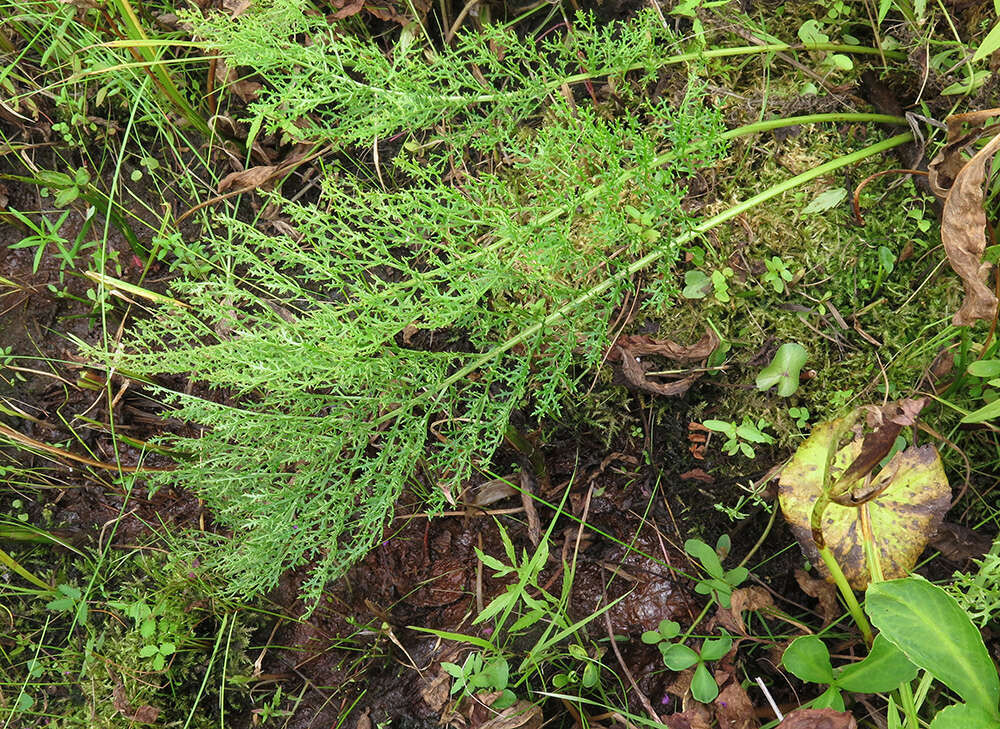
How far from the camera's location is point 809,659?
1.76 metres

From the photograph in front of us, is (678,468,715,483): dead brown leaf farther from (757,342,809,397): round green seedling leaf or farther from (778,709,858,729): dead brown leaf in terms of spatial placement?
(778,709,858,729): dead brown leaf

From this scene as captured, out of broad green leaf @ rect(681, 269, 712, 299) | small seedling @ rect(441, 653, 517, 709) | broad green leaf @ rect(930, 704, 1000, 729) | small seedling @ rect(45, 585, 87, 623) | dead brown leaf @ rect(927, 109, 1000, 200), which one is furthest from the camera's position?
small seedling @ rect(45, 585, 87, 623)

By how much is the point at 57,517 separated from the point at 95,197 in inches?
49.6

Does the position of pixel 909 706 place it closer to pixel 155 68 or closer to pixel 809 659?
pixel 809 659

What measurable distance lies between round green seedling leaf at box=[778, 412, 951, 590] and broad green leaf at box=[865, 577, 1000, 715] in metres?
0.45

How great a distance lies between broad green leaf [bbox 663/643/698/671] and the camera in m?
2.02

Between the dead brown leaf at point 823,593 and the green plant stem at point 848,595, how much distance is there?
7cm

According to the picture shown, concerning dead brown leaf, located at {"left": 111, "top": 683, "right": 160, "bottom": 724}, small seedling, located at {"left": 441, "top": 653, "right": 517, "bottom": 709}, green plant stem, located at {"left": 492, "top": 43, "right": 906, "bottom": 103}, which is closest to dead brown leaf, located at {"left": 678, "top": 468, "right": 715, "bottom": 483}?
small seedling, located at {"left": 441, "top": 653, "right": 517, "bottom": 709}

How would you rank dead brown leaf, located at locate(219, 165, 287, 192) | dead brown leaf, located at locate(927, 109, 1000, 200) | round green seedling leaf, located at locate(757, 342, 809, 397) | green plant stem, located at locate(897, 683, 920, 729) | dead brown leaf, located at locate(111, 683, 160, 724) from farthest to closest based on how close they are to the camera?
dead brown leaf, located at locate(219, 165, 287, 192), dead brown leaf, located at locate(111, 683, 160, 724), round green seedling leaf, located at locate(757, 342, 809, 397), dead brown leaf, located at locate(927, 109, 1000, 200), green plant stem, located at locate(897, 683, 920, 729)

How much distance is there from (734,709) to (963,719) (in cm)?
66

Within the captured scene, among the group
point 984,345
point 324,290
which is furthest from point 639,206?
point 324,290

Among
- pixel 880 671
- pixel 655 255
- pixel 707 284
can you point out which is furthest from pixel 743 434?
pixel 880 671

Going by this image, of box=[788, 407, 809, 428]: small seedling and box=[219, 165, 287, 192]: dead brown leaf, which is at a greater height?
box=[219, 165, 287, 192]: dead brown leaf

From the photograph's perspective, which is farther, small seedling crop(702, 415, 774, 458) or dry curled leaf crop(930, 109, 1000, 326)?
small seedling crop(702, 415, 774, 458)
